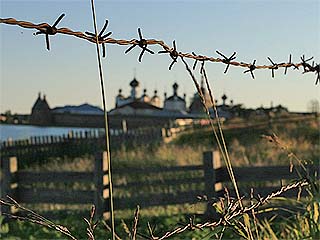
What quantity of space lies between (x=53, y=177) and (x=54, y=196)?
0.81ft

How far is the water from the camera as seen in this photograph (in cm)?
1744

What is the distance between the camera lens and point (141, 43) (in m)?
1.28

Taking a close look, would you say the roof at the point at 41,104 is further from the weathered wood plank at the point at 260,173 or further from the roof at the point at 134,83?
the weathered wood plank at the point at 260,173

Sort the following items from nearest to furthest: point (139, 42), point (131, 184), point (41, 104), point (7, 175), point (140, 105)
Answer: 1. point (139, 42)
2. point (131, 184)
3. point (7, 175)
4. point (41, 104)
5. point (140, 105)

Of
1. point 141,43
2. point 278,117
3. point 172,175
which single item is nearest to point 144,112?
point 278,117

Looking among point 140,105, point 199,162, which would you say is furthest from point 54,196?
point 140,105

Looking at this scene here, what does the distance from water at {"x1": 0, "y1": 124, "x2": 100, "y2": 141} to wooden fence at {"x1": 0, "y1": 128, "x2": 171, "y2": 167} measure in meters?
0.18

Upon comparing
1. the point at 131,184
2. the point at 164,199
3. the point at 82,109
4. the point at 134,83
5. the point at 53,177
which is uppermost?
the point at 134,83

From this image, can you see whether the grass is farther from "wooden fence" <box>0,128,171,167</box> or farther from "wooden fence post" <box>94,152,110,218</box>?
"wooden fence" <box>0,128,171,167</box>

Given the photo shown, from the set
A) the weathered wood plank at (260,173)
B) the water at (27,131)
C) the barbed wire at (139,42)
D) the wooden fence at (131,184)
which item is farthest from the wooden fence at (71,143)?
the barbed wire at (139,42)

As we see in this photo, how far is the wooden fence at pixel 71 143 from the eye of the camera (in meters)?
18.4

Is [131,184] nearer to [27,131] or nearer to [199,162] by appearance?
[199,162]

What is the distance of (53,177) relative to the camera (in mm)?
7980

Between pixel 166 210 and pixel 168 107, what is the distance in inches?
689
